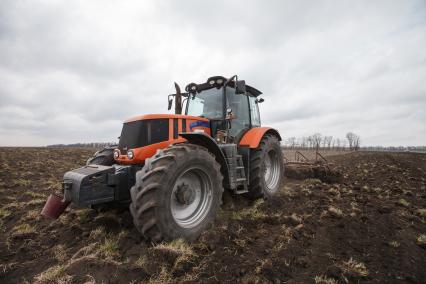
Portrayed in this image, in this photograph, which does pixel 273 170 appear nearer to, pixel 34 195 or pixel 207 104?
pixel 207 104

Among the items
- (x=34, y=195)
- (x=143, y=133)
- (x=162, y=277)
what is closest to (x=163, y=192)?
(x=162, y=277)

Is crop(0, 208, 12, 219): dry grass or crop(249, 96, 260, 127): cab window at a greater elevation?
crop(249, 96, 260, 127): cab window

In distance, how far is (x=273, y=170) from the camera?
7000 mm

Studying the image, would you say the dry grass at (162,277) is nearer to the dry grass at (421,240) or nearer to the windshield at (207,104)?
the windshield at (207,104)

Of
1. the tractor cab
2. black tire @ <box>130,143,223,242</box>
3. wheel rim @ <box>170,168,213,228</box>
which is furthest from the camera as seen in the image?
the tractor cab

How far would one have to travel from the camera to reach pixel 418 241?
3.89 meters

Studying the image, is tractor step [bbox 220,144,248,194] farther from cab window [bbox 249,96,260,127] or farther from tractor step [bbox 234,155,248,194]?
cab window [bbox 249,96,260,127]

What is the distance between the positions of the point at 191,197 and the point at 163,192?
2.71 ft

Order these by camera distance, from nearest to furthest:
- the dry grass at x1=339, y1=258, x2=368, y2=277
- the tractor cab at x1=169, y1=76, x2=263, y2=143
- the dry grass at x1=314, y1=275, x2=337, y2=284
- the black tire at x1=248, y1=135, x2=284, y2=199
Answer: the dry grass at x1=314, y1=275, x2=337, y2=284 → the dry grass at x1=339, y1=258, x2=368, y2=277 → the tractor cab at x1=169, y1=76, x2=263, y2=143 → the black tire at x1=248, y1=135, x2=284, y2=199

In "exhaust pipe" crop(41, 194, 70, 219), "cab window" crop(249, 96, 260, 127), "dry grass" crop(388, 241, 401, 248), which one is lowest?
"dry grass" crop(388, 241, 401, 248)

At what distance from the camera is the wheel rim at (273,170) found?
678 cm

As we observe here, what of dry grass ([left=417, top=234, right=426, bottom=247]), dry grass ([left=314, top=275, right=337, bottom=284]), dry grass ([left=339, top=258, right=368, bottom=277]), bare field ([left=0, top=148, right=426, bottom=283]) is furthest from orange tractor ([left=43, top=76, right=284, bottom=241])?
dry grass ([left=417, top=234, right=426, bottom=247])

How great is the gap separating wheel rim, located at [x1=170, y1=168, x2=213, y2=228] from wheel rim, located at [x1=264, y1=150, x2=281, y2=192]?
3.00 meters

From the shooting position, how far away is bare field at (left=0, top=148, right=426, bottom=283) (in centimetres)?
285
